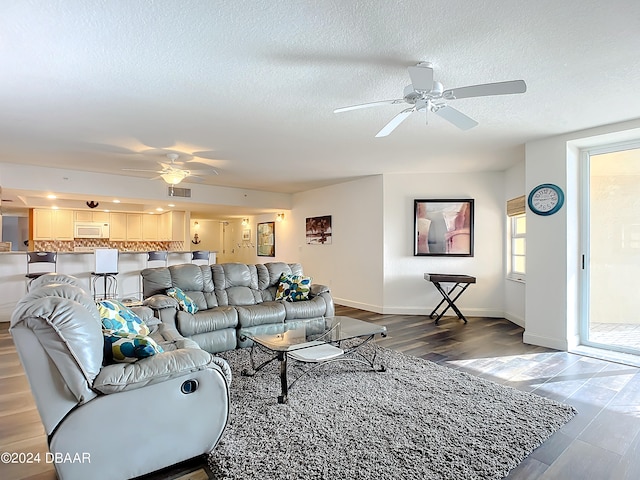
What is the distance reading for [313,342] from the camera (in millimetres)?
2857

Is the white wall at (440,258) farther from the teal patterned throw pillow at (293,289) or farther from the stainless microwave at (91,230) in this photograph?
the stainless microwave at (91,230)

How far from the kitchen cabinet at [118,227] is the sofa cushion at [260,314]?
6.52 metres

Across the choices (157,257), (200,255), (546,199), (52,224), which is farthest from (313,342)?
(52,224)

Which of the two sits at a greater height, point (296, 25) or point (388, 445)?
point (296, 25)

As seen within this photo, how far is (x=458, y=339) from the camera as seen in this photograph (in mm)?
4344

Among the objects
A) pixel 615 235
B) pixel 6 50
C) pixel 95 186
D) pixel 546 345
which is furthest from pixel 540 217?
pixel 95 186

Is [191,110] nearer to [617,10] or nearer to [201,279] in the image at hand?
[201,279]

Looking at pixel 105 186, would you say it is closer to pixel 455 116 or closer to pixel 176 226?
pixel 176 226

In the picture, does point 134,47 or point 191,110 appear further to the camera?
point 191,110

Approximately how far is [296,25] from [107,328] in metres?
2.13

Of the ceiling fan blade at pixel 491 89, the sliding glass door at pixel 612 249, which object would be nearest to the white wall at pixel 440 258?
the sliding glass door at pixel 612 249

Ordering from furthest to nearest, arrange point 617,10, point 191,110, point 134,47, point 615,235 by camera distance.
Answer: point 615,235 → point 191,110 → point 134,47 → point 617,10

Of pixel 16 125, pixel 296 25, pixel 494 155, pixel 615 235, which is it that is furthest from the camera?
pixel 494 155

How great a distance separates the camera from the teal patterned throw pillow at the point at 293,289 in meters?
4.48
